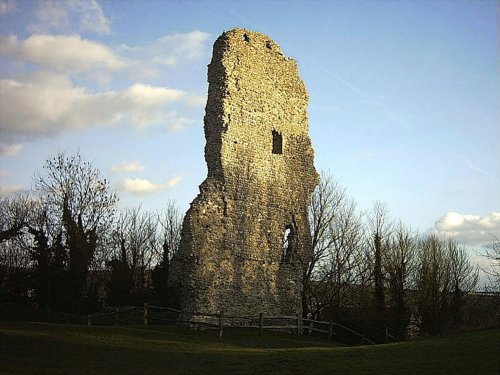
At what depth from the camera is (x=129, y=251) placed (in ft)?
132

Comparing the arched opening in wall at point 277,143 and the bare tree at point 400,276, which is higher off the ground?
the arched opening in wall at point 277,143

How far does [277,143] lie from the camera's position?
22156 mm

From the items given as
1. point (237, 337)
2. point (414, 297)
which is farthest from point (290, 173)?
point (414, 297)

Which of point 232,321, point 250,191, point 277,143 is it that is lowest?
point 232,321

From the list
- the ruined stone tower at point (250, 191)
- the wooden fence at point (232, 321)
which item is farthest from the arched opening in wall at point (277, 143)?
the wooden fence at point (232, 321)

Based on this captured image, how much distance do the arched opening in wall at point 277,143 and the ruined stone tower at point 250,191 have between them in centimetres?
4

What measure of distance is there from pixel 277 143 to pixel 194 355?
36.4ft

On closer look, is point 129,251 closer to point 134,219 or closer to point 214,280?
point 134,219

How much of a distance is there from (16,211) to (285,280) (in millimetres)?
22265

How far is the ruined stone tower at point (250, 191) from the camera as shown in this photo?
19.0 meters

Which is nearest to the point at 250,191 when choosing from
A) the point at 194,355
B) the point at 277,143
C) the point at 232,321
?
the point at 277,143

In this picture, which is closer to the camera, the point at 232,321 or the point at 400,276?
the point at 232,321

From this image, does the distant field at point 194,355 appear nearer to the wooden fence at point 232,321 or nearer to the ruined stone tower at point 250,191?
the wooden fence at point 232,321

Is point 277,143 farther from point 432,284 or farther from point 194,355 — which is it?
point 432,284
